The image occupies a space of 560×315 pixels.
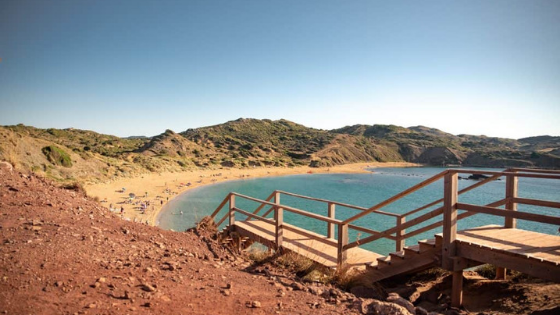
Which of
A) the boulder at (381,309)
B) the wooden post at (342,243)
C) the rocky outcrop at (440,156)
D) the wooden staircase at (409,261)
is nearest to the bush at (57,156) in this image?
the wooden post at (342,243)

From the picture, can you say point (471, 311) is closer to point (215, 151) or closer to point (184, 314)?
point (184, 314)

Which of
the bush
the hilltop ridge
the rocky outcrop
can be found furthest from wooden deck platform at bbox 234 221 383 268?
the rocky outcrop

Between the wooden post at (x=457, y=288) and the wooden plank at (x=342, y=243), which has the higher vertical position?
the wooden plank at (x=342, y=243)

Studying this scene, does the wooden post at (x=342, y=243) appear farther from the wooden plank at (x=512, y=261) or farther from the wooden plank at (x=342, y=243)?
the wooden plank at (x=512, y=261)

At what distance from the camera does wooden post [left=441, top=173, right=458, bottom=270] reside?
4543 millimetres

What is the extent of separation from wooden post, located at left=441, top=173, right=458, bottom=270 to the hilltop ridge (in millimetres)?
12971

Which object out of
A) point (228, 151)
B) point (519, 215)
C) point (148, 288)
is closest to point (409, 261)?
point (519, 215)

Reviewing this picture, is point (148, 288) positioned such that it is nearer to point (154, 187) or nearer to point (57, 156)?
point (57, 156)

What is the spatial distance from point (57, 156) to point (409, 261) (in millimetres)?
33081

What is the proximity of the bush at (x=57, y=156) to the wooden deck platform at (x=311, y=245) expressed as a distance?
1080 inches

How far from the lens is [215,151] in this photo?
7238 centimetres

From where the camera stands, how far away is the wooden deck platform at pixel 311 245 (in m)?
6.09

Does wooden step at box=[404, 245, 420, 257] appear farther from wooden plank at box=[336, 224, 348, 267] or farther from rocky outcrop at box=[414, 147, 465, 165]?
rocky outcrop at box=[414, 147, 465, 165]

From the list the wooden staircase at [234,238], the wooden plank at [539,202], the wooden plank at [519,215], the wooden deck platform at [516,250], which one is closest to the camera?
the wooden plank at [519,215]
